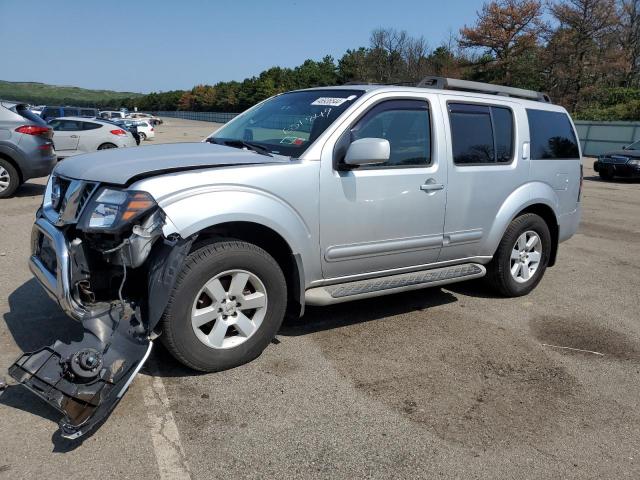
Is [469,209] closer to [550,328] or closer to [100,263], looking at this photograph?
[550,328]

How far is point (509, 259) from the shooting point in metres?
5.14

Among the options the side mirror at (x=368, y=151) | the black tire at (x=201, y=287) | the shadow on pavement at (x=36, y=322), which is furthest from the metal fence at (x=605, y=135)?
the shadow on pavement at (x=36, y=322)

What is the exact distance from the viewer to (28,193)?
34.3ft

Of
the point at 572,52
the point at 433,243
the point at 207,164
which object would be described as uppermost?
the point at 572,52

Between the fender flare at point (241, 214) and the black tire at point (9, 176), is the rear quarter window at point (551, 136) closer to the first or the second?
the fender flare at point (241, 214)

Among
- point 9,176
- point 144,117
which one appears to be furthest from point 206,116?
point 9,176

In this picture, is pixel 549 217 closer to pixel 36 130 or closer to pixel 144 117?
pixel 36 130

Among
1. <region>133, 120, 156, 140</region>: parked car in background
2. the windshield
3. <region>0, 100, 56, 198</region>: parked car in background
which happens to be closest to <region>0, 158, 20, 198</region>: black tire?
<region>0, 100, 56, 198</region>: parked car in background

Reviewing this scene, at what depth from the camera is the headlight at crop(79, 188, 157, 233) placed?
3.02 m

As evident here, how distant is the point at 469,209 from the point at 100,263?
3.01 metres

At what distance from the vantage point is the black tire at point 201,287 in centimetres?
320

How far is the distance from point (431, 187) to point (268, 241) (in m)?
1.45

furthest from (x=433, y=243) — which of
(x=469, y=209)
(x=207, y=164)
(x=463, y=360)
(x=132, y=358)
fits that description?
(x=132, y=358)

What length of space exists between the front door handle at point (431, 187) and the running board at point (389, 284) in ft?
2.31
